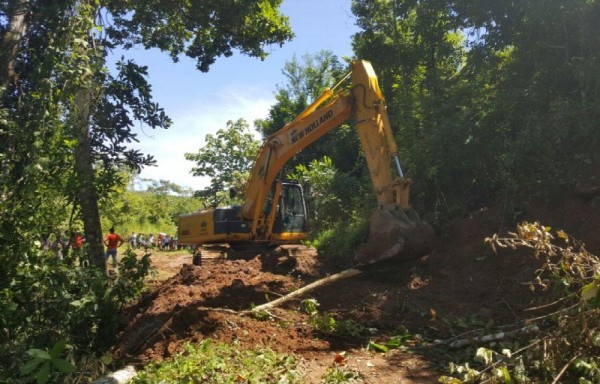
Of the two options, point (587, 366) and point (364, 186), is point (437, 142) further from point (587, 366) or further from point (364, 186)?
point (587, 366)

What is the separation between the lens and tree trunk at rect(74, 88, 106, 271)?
284 inches

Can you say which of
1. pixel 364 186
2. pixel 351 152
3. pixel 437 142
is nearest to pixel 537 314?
pixel 437 142

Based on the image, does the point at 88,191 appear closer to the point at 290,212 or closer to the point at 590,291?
the point at 290,212

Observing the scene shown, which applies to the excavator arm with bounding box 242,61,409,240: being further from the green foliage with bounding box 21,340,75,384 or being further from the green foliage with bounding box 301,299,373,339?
the green foliage with bounding box 21,340,75,384

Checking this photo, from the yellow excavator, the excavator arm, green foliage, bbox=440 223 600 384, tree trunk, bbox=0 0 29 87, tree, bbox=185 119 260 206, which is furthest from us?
tree, bbox=185 119 260 206

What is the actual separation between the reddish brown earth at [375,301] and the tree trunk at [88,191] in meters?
1.13

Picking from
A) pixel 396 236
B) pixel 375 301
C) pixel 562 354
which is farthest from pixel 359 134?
pixel 562 354

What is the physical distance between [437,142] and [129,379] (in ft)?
26.5

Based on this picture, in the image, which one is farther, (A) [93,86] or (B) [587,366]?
(A) [93,86]

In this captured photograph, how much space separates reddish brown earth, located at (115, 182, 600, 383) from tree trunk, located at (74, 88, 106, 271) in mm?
1131

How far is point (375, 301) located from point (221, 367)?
2.74 meters

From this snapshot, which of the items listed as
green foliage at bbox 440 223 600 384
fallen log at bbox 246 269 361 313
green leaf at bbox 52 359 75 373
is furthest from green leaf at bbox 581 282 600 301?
green leaf at bbox 52 359 75 373

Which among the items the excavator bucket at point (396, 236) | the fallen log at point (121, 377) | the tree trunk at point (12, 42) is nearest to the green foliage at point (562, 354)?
the fallen log at point (121, 377)

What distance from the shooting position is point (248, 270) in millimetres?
8977
